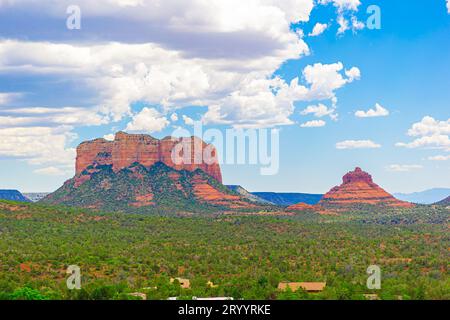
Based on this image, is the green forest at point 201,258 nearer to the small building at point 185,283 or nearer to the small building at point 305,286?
the small building at point 185,283

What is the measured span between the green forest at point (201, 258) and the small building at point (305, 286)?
3.90 feet

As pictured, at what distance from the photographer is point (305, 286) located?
67938 mm

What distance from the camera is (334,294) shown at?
201 feet

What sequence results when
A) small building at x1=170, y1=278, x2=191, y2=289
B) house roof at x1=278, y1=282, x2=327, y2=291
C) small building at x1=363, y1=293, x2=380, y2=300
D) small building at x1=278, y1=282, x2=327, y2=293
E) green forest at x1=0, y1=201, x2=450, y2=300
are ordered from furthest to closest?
small building at x1=170, y1=278, x2=191, y2=289 → house roof at x1=278, y1=282, x2=327, y2=291 → small building at x1=278, y1=282, x2=327, y2=293 → green forest at x1=0, y1=201, x2=450, y2=300 → small building at x1=363, y1=293, x2=380, y2=300

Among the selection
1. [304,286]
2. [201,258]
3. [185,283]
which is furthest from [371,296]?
[201,258]

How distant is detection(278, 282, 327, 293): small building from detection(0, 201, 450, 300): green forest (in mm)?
1187

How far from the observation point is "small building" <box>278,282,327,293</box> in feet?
218

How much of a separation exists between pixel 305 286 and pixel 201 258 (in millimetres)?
24705

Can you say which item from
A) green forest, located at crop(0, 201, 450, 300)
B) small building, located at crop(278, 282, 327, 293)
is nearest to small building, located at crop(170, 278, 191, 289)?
green forest, located at crop(0, 201, 450, 300)

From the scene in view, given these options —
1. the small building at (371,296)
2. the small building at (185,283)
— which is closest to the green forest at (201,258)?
the small building at (185,283)

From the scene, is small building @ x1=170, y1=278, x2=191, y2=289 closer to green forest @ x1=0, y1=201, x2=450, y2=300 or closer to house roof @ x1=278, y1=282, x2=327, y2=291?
green forest @ x1=0, y1=201, x2=450, y2=300

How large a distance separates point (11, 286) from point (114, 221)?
69.9m

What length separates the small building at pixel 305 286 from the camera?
218 ft
